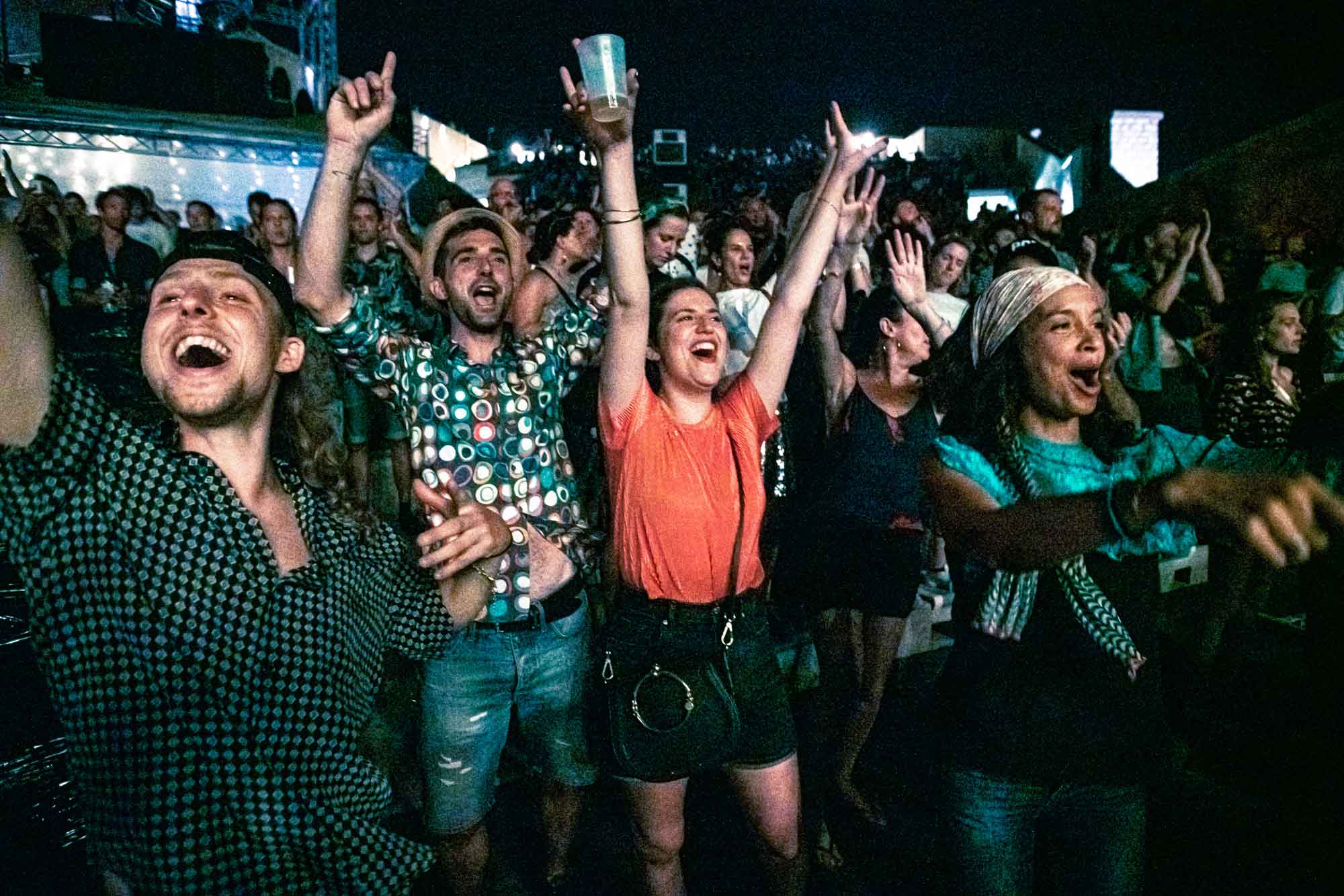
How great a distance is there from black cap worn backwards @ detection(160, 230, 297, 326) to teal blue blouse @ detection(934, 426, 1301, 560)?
1523 millimetres

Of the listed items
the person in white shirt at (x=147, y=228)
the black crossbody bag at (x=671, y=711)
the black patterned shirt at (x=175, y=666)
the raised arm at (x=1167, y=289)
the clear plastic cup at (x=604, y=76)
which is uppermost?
the person in white shirt at (x=147, y=228)

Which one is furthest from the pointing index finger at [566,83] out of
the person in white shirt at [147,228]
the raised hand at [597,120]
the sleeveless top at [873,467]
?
the person in white shirt at [147,228]

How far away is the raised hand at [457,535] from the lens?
4.84ft

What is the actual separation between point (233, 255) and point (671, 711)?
4.94 ft

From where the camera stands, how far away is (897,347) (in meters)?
3.26

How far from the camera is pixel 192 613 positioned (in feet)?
4.35

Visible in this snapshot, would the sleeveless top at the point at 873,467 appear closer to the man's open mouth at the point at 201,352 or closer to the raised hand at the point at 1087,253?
the man's open mouth at the point at 201,352

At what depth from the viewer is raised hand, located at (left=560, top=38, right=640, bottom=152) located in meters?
2.15

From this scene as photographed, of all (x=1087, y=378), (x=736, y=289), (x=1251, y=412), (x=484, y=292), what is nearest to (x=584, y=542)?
(x=484, y=292)

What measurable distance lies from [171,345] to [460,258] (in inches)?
50.1

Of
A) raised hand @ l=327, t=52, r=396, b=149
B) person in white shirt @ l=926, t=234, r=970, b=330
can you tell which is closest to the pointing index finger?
raised hand @ l=327, t=52, r=396, b=149

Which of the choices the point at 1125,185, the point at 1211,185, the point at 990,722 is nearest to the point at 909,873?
the point at 990,722

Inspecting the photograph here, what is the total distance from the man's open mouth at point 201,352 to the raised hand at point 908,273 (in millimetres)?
2550

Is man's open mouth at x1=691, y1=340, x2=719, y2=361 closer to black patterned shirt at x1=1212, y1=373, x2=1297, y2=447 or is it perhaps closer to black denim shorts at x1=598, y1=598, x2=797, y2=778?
black denim shorts at x1=598, y1=598, x2=797, y2=778
